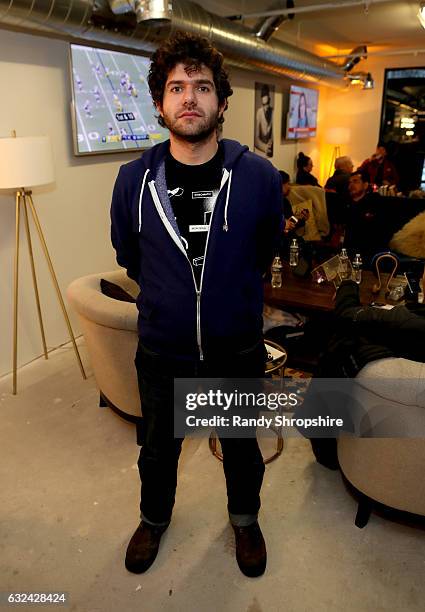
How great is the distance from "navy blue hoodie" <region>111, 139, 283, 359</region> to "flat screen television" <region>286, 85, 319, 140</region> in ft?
20.2

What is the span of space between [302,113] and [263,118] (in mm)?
1548

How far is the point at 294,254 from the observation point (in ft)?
11.6

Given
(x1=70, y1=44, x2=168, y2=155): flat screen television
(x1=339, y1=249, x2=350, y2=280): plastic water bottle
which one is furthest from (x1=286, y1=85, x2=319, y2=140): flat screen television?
(x1=339, y1=249, x2=350, y2=280): plastic water bottle

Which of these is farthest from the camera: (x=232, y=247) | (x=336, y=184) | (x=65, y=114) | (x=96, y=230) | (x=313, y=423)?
(x=336, y=184)

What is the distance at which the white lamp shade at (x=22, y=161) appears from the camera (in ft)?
8.45

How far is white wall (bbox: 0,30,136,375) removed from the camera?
302 cm

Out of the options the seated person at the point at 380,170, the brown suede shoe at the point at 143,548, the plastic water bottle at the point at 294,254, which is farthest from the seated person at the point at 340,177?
the brown suede shoe at the point at 143,548

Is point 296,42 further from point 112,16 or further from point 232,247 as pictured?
point 232,247

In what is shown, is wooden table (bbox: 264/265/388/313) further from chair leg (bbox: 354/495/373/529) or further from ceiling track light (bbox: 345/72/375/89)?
ceiling track light (bbox: 345/72/375/89)

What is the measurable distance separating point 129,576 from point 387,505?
974 millimetres

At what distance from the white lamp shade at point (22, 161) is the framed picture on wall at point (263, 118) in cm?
409

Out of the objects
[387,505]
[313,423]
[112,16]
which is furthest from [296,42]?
[387,505]

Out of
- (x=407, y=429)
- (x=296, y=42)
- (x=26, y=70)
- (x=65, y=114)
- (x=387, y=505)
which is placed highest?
(x=296, y=42)

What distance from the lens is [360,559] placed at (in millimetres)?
1823
